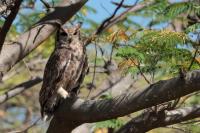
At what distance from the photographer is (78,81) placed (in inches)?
230

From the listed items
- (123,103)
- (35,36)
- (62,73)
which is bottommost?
(62,73)

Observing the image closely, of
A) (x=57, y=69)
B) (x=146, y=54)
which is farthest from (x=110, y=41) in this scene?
(x=57, y=69)

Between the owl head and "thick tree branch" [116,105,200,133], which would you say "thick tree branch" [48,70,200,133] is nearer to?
"thick tree branch" [116,105,200,133]

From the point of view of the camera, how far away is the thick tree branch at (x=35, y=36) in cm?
525

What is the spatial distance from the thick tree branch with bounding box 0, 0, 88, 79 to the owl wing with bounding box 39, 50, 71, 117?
0.24 metres

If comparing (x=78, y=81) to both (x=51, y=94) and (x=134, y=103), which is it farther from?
(x=134, y=103)

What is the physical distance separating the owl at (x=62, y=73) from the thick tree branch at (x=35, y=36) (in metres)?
0.26

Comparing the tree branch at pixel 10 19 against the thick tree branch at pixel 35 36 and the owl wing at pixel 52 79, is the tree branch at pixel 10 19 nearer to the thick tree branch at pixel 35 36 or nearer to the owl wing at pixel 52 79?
the thick tree branch at pixel 35 36

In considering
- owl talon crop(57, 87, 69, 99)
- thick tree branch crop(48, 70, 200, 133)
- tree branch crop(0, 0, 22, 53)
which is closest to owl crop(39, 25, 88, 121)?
owl talon crop(57, 87, 69, 99)

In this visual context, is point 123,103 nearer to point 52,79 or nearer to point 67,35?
point 52,79

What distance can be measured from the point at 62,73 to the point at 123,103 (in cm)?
153

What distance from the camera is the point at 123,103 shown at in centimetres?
429

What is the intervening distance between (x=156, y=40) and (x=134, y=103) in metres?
0.68

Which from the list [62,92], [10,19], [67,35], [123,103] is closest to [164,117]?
[123,103]
